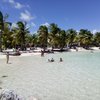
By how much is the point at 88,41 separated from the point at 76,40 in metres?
7.00

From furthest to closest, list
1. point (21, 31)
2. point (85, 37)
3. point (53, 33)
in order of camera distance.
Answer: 1. point (85, 37)
2. point (53, 33)
3. point (21, 31)

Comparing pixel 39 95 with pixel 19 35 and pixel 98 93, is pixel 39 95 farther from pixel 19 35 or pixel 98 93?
pixel 19 35

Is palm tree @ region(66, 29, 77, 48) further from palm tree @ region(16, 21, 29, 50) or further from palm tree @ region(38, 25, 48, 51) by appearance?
palm tree @ region(16, 21, 29, 50)

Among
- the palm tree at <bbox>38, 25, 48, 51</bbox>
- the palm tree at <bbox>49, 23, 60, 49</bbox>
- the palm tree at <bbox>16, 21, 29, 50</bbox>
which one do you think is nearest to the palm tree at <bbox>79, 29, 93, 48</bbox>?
Result: the palm tree at <bbox>49, 23, 60, 49</bbox>

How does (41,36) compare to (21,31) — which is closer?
(21,31)

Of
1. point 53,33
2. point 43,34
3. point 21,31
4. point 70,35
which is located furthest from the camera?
point 70,35

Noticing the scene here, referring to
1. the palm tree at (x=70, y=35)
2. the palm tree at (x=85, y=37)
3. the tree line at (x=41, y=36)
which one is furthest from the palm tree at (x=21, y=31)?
the palm tree at (x=85, y=37)

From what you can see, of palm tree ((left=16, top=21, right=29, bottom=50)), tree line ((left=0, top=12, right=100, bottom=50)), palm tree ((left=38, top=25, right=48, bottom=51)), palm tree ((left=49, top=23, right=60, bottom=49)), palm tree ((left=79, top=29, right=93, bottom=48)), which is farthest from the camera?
palm tree ((left=79, top=29, right=93, bottom=48))

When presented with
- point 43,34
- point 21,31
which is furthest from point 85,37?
point 21,31

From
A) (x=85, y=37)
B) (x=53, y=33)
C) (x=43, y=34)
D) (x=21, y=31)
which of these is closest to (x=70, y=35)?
(x=85, y=37)

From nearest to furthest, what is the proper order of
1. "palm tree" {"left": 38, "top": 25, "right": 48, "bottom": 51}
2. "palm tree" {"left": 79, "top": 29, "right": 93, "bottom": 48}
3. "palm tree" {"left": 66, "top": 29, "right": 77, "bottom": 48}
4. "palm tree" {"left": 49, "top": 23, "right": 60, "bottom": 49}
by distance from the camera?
1. "palm tree" {"left": 38, "top": 25, "right": 48, "bottom": 51}
2. "palm tree" {"left": 49, "top": 23, "right": 60, "bottom": 49}
3. "palm tree" {"left": 66, "top": 29, "right": 77, "bottom": 48}
4. "palm tree" {"left": 79, "top": 29, "right": 93, "bottom": 48}

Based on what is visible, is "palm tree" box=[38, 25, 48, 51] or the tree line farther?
"palm tree" box=[38, 25, 48, 51]

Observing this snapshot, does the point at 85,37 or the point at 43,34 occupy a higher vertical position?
the point at 85,37

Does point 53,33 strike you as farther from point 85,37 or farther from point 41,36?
point 85,37
